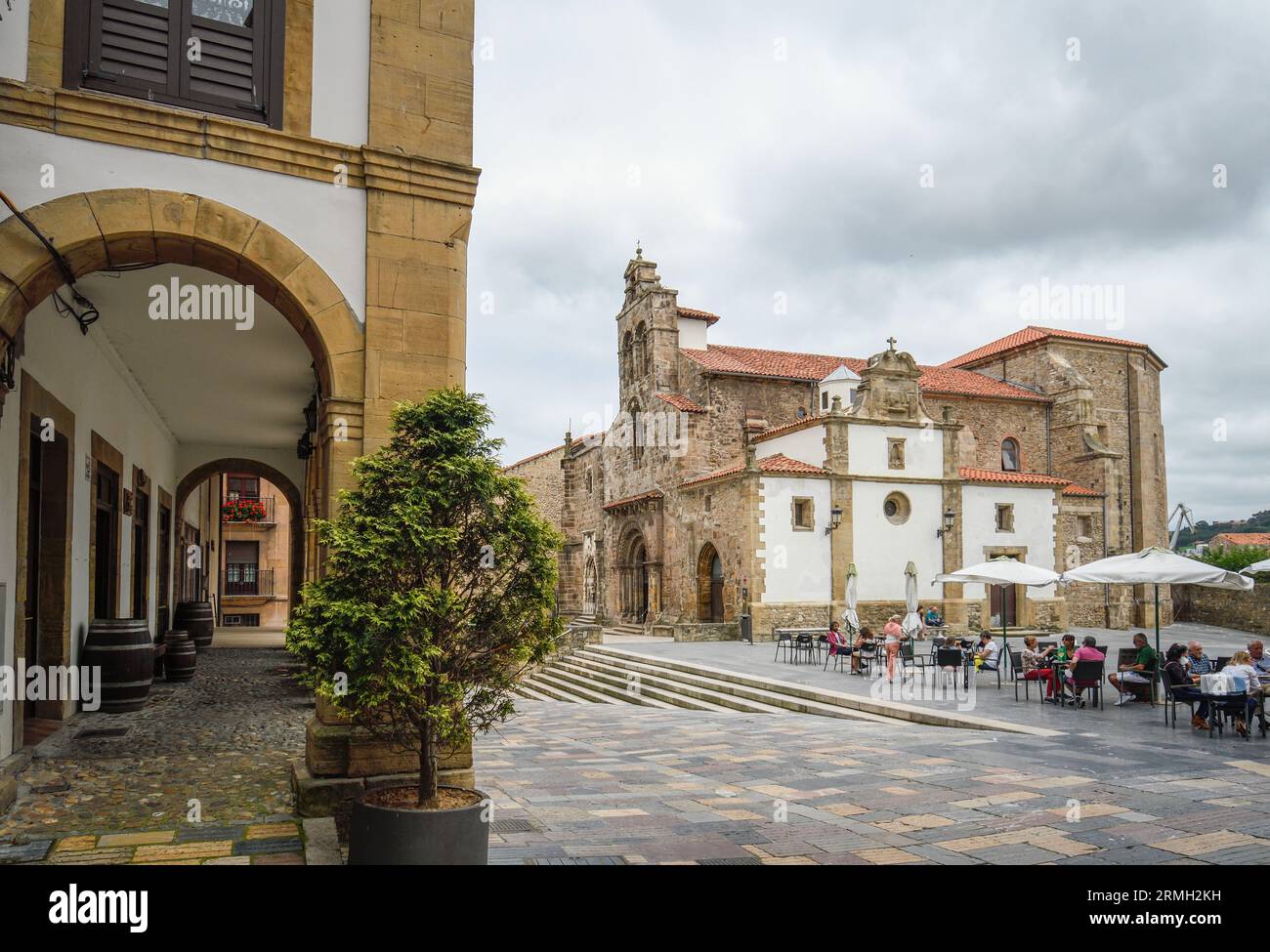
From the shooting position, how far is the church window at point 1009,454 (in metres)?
36.3

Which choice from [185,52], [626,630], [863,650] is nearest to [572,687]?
[863,650]

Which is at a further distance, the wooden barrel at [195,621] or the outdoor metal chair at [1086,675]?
the wooden barrel at [195,621]


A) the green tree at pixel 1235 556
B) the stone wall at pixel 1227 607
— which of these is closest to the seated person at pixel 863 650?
the stone wall at pixel 1227 607

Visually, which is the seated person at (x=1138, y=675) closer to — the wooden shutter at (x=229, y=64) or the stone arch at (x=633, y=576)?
the wooden shutter at (x=229, y=64)

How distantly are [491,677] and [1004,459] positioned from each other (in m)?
35.3

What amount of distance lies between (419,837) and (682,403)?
27.7m

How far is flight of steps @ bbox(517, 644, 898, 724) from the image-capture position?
14047 mm

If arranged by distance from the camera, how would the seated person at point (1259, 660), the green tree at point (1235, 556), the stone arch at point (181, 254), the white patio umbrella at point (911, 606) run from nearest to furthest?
the stone arch at point (181, 254) → the seated person at point (1259, 660) → the white patio umbrella at point (911, 606) → the green tree at point (1235, 556)

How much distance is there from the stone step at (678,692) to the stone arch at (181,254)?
9745mm

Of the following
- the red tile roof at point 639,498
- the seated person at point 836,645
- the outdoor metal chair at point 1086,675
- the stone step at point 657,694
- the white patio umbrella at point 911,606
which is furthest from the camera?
the red tile roof at point 639,498

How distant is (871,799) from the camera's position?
7035 mm

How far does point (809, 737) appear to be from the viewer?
10438 millimetres

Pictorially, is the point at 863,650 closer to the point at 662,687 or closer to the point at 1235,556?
the point at 662,687
